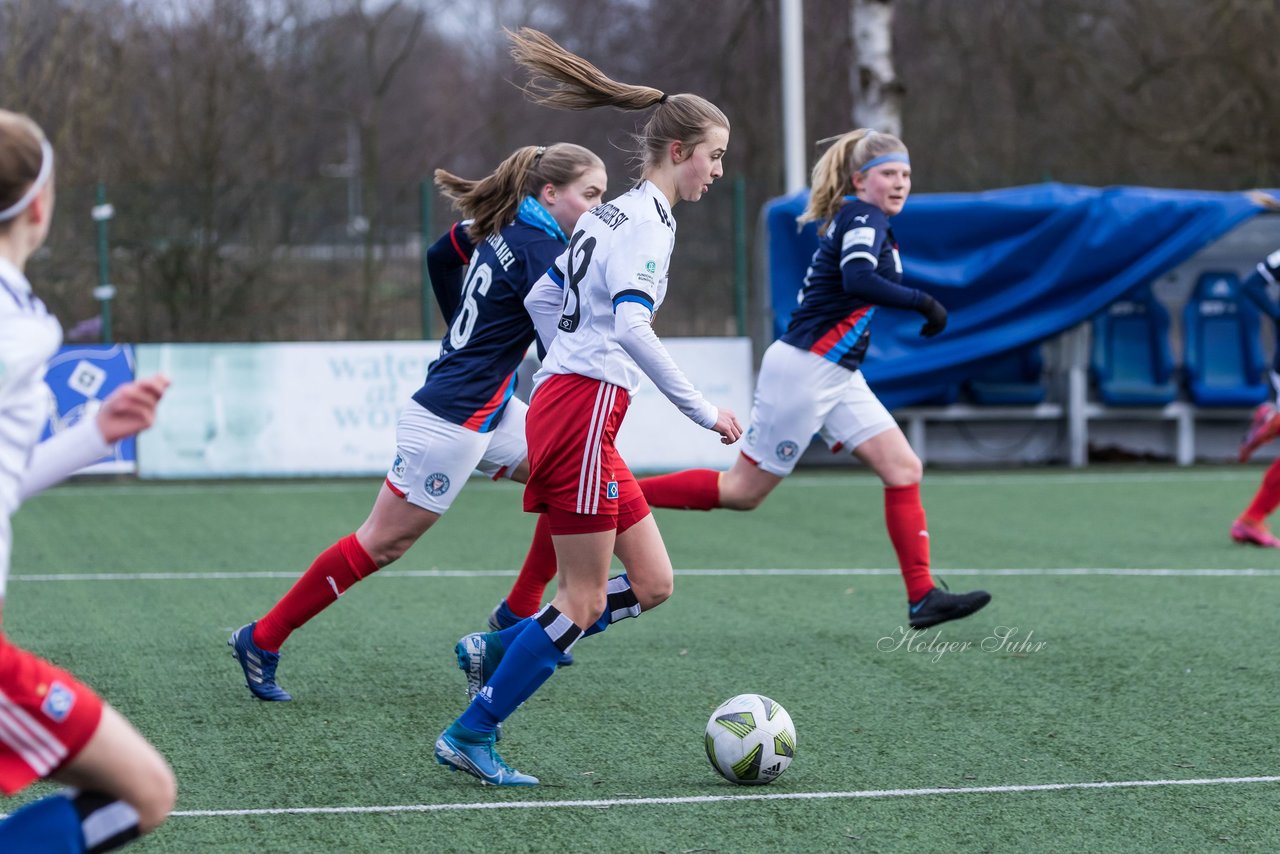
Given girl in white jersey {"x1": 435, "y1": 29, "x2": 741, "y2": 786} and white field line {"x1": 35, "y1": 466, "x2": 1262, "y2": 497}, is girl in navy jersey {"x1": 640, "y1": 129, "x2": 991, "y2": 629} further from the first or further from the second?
white field line {"x1": 35, "y1": 466, "x2": 1262, "y2": 497}

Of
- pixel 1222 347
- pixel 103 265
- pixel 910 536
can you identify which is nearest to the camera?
pixel 910 536

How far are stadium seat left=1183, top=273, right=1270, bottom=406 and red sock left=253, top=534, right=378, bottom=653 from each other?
31.4 ft

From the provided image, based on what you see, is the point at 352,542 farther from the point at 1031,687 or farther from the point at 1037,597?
the point at 1037,597

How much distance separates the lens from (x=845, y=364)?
6016mm

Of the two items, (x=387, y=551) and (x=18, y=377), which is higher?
(x=18, y=377)

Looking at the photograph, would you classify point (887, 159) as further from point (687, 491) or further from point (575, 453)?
point (575, 453)

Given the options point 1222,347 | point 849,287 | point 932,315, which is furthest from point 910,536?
point 1222,347

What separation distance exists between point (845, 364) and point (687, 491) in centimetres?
80

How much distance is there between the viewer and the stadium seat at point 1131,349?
12961 millimetres

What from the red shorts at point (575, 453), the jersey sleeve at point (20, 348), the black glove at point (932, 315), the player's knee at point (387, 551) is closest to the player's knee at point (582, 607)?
the red shorts at point (575, 453)

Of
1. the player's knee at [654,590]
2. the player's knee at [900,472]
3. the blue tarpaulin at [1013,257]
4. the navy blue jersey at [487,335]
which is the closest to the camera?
the player's knee at [654,590]

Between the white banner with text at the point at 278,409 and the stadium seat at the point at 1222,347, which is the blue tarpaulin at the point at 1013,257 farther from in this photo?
the white banner with text at the point at 278,409

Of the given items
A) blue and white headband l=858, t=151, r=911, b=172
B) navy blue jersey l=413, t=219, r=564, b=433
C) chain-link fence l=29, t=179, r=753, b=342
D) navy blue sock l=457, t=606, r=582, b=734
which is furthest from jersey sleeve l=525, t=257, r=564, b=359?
chain-link fence l=29, t=179, r=753, b=342

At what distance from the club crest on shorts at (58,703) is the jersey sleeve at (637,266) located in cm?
174
